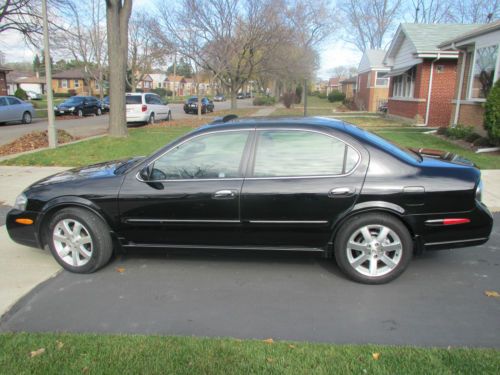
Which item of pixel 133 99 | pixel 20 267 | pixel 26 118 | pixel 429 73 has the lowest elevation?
pixel 20 267

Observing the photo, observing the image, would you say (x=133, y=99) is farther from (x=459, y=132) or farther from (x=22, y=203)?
(x=22, y=203)

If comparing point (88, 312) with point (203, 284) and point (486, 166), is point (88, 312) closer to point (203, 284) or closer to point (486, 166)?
point (203, 284)

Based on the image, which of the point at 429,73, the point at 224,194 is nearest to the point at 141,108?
the point at 429,73

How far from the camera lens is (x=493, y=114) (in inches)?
416

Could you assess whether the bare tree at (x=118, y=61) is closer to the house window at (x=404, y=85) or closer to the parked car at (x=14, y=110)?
the parked car at (x=14, y=110)

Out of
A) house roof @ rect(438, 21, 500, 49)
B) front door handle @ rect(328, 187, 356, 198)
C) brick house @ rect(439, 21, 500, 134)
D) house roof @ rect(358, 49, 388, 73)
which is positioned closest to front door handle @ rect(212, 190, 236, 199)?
front door handle @ rect(328, 187, 356, 198)

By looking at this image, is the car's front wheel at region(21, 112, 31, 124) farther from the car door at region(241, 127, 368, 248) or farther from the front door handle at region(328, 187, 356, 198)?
the front door handle at region(328, 187, 356, 198)

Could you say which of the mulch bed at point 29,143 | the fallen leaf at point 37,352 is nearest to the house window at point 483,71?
the mulch bed at point 29,143

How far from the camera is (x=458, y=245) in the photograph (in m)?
3.95

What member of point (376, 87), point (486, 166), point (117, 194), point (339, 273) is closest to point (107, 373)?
point (117, 194)

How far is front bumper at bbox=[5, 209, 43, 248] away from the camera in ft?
14.1

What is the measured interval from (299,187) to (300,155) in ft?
1.07

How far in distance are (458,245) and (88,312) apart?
333 centimetres

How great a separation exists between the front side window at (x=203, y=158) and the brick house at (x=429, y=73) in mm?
17236
